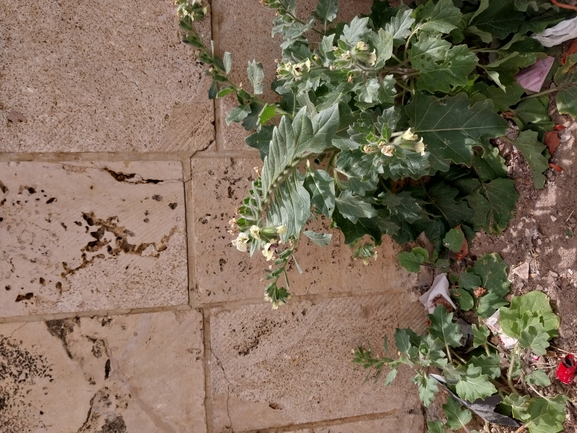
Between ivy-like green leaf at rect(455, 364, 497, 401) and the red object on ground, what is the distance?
0.73 feet

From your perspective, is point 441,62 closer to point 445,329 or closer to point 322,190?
point 322,190

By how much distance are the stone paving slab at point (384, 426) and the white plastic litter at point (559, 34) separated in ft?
4.81

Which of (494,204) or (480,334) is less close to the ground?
(494,204)

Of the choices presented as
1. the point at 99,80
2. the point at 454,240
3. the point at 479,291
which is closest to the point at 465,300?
the point at 479,291

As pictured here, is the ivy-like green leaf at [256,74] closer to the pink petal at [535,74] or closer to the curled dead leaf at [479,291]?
the pink petal at [535,74]

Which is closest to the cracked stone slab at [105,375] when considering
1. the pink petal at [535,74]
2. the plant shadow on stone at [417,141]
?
the plant shadow on stone at [417,141]

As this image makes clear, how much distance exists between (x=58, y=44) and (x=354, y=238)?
1.14 meters

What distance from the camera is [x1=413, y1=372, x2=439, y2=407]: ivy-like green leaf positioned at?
68.9 inches

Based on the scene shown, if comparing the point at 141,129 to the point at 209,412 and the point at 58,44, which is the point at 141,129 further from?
the point at 209,412

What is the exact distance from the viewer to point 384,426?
2.06m

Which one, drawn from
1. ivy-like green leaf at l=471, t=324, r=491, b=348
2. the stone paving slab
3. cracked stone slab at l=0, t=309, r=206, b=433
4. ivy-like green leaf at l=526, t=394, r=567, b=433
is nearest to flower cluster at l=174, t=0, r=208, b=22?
cracked stone slab at l=0, t=309, r=206, b=433

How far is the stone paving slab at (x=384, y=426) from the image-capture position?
79.4 inches

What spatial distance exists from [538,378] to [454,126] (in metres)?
0.86

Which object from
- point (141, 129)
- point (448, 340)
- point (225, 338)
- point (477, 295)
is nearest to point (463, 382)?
point (448, 340)
